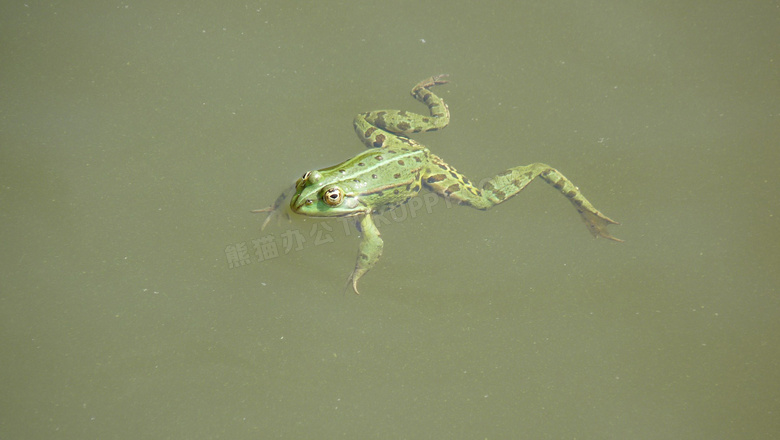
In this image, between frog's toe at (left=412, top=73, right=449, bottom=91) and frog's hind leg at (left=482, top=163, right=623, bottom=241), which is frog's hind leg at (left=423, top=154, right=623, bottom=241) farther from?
frog's toe at (left=412, top=73, right=449, bottom=91)

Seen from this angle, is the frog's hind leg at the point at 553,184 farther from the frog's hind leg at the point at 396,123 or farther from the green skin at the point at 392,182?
the frog's hind leg at the point at 396,123

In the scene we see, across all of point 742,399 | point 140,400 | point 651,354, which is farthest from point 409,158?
point 742,399

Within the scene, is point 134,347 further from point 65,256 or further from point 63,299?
point 65,256

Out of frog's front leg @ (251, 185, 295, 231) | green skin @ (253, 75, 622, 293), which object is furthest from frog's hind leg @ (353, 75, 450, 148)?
frog's front leg @ (251, 185, 295, 231)

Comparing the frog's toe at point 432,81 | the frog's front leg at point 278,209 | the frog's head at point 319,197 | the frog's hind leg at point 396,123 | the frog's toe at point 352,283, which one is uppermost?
the frog's toe at point 432,81

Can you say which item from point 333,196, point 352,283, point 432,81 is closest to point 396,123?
point 432,81

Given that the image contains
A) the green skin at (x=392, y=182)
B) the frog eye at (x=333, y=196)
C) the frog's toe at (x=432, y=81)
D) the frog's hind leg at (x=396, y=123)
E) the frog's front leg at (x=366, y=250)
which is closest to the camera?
the frog eye at (x=333, y=196)

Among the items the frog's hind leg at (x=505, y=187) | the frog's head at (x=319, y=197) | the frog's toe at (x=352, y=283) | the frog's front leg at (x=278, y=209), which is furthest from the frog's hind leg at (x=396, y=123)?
the frog's toe at (x=352, y=283)
